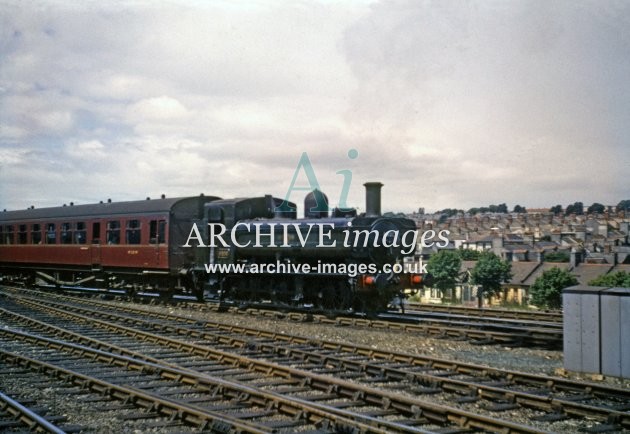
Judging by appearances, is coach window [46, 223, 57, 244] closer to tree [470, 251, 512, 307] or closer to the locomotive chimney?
the locomotive chimney

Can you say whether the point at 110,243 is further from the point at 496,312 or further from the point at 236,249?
the point at 496,312

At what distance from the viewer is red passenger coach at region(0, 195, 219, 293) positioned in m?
20.0

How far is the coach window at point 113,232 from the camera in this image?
71.4 feet

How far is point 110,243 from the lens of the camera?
21984 millimetres

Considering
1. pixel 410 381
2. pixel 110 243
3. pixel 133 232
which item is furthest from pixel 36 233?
pixel 410 381

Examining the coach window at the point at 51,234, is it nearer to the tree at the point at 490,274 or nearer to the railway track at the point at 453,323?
the railway track at the point at 453,323

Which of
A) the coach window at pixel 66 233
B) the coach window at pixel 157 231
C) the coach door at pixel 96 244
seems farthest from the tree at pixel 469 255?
the coach window at pixel 157 231

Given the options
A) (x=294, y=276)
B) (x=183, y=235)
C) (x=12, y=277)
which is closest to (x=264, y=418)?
(x=294, y=276)

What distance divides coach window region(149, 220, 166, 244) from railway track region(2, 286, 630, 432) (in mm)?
7015

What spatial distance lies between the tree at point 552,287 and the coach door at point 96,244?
4912 cm

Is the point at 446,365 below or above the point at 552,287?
above

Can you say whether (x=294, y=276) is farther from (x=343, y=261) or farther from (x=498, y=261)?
(x=498, y=261)

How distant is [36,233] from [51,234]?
4.94 feet

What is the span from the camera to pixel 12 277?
29.3 metres
